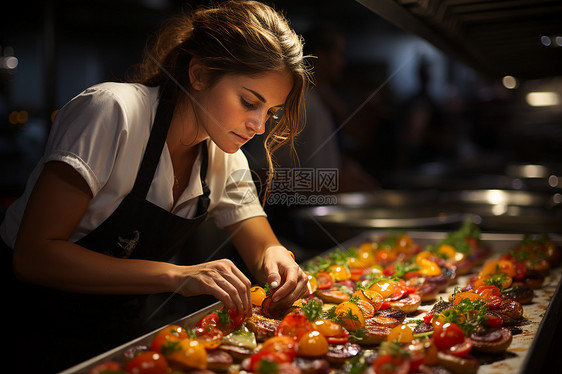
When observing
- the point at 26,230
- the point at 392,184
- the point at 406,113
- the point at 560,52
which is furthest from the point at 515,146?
the point at 26,230

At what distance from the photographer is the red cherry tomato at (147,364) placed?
106 centimetres

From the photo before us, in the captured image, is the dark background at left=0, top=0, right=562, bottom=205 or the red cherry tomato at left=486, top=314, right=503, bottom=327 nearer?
the red cherry tomato at left=486, top=314, right=503, bottom=327

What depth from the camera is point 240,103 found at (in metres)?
1.48

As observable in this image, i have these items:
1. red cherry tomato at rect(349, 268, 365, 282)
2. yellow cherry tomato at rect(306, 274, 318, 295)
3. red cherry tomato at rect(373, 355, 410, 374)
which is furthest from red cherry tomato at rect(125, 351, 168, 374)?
red cherry tomato at rect(349, 268, 365, 282)

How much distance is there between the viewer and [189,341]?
1189 mm

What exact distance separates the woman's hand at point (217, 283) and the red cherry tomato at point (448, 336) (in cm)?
50

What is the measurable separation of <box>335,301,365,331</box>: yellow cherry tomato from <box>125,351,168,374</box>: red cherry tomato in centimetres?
53

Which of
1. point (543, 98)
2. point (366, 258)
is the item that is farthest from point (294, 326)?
point (543, 98)

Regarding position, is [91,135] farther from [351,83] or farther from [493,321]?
[351,83]

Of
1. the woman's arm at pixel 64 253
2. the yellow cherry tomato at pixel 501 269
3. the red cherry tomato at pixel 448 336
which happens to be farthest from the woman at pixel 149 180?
the yellow cherry tomato at pixel 501 269

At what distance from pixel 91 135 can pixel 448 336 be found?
102cm

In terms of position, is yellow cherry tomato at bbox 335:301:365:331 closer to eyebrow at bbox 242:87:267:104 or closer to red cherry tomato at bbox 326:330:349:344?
red cherry tomato at bbox 326:330:349:344

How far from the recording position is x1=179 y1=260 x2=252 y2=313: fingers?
130 centimetres

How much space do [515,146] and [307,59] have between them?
18.6 feet
